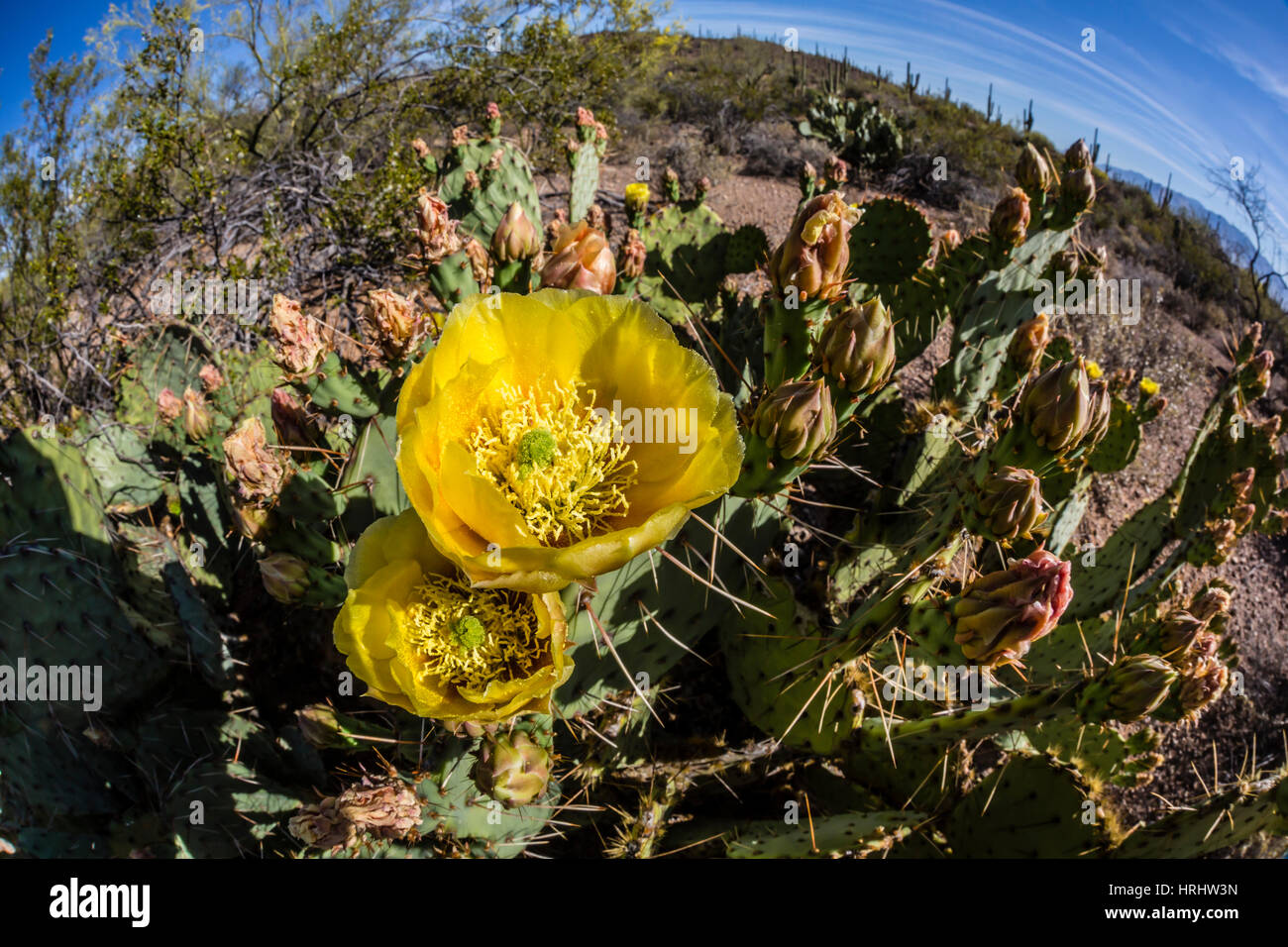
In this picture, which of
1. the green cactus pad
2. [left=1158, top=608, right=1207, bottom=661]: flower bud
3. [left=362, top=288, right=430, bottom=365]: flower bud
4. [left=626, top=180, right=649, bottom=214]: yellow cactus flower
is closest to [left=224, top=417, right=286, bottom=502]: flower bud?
[left=362, top=288, right=430, bottom=365]: flower bud

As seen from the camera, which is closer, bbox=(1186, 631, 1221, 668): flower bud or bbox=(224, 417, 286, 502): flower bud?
bbox=(224, 417, 286, 502): flower bud

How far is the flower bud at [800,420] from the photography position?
2.71ft

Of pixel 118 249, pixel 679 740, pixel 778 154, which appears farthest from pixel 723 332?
pixel 778 154

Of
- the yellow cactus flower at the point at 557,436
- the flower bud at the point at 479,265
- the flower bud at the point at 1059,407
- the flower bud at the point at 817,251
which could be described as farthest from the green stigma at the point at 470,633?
the flower bud at the point at 1059,407

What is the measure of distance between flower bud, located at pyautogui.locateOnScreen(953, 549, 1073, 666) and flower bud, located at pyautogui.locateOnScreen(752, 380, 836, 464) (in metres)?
0.30

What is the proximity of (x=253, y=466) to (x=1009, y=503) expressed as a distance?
3.87 ft

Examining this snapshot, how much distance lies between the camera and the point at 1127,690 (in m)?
0.99

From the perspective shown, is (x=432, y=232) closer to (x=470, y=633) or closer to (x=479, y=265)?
(x=479, y=265)

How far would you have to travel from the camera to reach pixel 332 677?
2041mm

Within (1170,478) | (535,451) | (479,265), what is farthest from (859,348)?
(1170,478)

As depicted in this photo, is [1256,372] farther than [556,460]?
Yes

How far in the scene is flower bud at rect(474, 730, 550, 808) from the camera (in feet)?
3.02

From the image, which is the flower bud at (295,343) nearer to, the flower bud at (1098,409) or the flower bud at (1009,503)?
the flower bud at (1009,503)

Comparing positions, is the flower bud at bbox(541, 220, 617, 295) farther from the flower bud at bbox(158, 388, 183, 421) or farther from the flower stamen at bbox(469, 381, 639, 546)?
the flower bud at bbox(158, 388, 183, 421)
